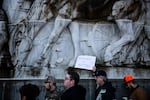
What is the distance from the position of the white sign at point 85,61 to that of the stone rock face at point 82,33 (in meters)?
0.18

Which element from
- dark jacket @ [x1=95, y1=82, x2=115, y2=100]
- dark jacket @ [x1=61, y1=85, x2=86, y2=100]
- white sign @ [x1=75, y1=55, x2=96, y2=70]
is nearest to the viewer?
dark jacket @ [x1=61, y1=85, x2=86, y2=100]

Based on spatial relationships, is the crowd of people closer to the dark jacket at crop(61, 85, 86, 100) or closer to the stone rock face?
the dark jacket at crop(61, 85, 86, 100)

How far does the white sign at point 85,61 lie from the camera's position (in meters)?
8.48

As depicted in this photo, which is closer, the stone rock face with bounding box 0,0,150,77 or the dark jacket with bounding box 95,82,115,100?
the dark jacket with bounding box 95,82,115,100

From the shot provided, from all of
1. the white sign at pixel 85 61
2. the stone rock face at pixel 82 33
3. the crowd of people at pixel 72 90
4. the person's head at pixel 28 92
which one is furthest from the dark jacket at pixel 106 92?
the stone rock face at pixel 82 33

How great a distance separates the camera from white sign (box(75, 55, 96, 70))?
8477 millimetres

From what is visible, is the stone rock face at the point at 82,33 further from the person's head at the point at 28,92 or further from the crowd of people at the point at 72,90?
the person's head at the point at 28,92

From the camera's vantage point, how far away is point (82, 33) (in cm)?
907

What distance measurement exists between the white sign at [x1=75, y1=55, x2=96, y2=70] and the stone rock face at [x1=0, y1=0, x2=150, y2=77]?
18 cm

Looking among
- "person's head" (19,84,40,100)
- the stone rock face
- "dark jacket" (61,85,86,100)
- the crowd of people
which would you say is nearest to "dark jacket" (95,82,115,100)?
the crowd of people

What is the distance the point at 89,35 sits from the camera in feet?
A: 29.5

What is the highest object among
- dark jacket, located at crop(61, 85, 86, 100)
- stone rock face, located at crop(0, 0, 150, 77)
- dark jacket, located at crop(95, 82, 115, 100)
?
stone rock face, located at crop(0, 0, 150, 77)

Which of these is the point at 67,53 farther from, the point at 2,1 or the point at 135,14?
the point at 2,1

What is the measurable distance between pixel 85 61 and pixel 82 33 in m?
0.94
